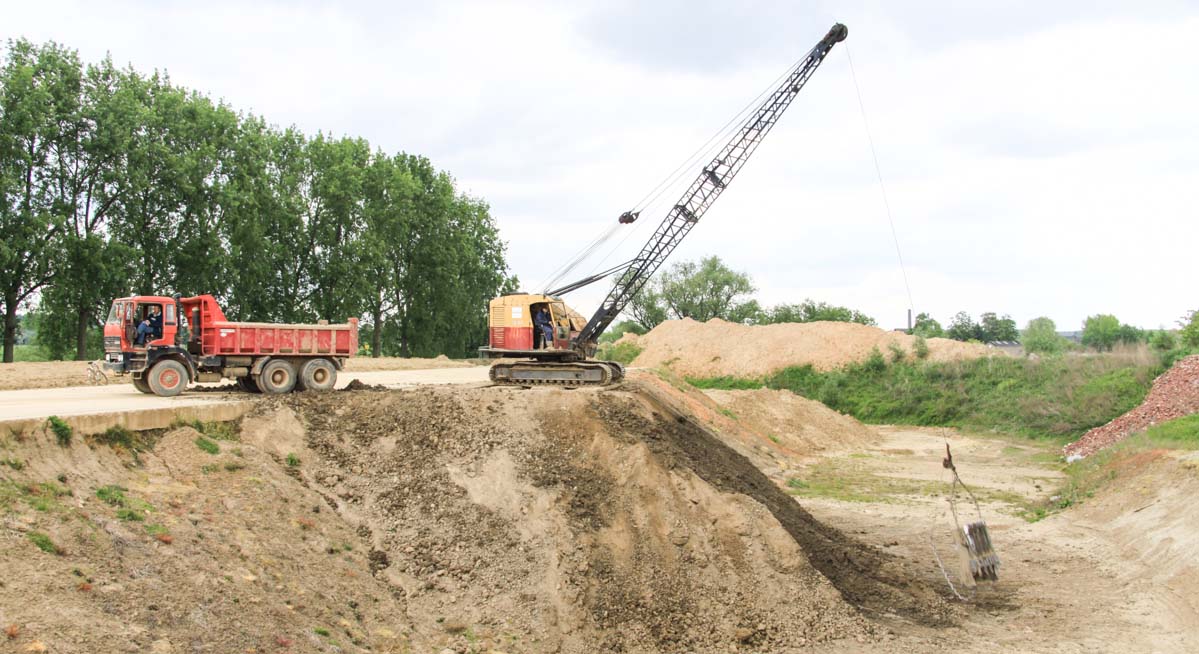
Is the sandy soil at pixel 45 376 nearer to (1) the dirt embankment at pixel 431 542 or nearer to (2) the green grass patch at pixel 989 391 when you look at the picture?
(1) the dirt embankment at pixel 431 542

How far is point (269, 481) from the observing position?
47.5 feet

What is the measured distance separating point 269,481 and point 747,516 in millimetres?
7972

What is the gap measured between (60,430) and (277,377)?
8598 millimetres

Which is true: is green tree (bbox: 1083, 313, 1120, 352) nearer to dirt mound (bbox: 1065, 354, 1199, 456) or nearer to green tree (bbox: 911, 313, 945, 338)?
green tree (bbox: 911, 313, 945, 338)

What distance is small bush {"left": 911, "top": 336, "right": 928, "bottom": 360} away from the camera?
165 ft

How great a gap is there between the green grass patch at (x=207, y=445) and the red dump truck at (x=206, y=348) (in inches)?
232

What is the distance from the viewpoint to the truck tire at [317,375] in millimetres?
21584

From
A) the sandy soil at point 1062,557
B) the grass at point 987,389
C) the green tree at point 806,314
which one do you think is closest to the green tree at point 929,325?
the green tree at point 806,314

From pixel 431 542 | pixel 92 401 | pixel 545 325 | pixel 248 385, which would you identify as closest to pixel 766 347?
pixel 545 325

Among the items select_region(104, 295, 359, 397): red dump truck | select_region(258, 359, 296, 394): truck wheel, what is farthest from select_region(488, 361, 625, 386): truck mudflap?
select_region(258, 359, 296, 394): truck wheel

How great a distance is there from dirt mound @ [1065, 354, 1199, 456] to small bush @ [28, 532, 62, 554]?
30174 millimetres

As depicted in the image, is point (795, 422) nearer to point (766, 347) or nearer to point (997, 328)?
point (766, 347)

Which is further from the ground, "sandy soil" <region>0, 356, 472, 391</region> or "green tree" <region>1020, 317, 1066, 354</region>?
"green tree" <region>1020, 317, 1066, 354</region>

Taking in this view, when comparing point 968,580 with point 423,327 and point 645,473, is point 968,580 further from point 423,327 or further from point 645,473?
point 423,327
